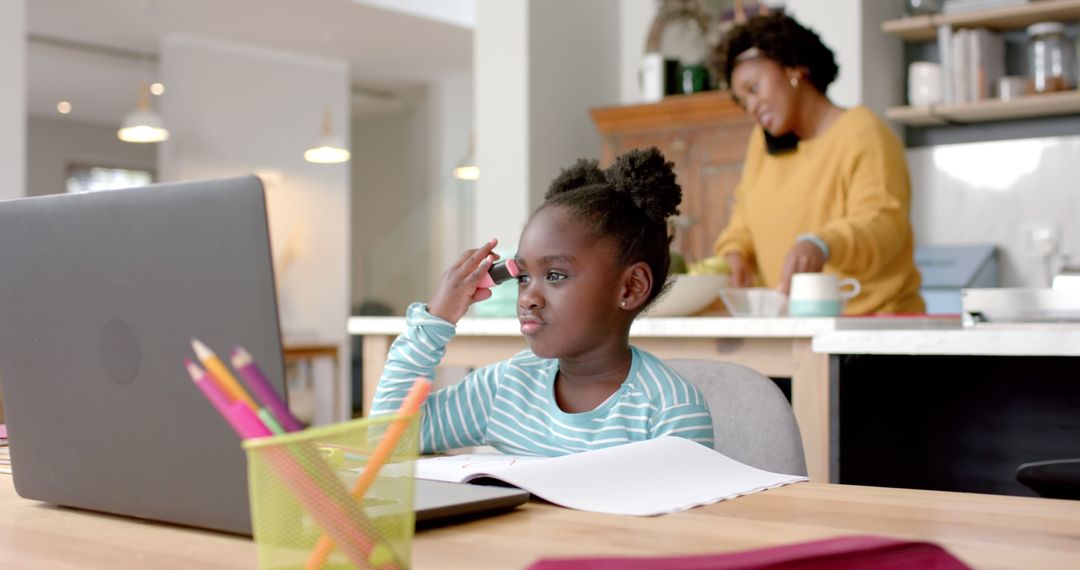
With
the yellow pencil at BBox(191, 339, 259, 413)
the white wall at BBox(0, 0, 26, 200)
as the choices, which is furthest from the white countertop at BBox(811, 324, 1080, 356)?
the white wall at BBox(0, 0, 26, 200)

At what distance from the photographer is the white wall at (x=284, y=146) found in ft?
23.4

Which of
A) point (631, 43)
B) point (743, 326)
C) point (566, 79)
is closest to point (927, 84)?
point (631, 43)

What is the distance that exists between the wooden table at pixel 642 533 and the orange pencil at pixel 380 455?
0.12m

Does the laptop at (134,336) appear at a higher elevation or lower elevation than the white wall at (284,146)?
lower

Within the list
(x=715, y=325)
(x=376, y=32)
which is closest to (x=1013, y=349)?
(x=715, y=325)

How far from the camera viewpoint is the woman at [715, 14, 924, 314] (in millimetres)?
2309

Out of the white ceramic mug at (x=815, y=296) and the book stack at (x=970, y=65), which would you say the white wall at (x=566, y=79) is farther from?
the white ceramic mug at (x=815, y=296)

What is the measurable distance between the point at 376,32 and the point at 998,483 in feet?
19.7

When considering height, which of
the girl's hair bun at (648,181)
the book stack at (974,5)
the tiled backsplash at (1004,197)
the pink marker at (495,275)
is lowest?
the pink marker at (495,275)

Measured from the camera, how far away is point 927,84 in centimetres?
391

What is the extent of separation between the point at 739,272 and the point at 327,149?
5.01 m

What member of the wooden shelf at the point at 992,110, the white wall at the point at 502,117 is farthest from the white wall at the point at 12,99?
the wooden shelf at the point at 992,110

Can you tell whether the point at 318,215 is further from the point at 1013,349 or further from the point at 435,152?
the point at 1013,349

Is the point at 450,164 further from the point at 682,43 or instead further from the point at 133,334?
the point at 133,334
